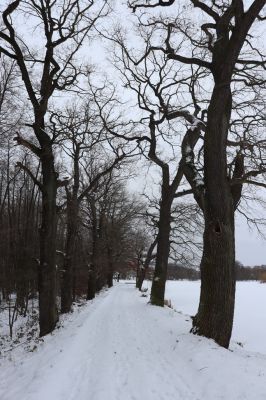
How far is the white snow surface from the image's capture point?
621cm

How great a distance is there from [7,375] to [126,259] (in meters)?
49.3

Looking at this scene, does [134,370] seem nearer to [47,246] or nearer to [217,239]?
[217,239]

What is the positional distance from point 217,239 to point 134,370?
335 cm

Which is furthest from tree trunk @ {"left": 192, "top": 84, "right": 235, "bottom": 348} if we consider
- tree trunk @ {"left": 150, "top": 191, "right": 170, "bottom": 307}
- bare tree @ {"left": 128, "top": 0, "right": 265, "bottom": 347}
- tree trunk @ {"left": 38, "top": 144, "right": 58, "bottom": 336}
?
tree trunk @ {"left": 150, "top": 191, "right": 170, "bottom": 307}

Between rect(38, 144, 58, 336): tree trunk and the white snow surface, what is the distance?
2.30 metres

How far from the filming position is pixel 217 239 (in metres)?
9.43

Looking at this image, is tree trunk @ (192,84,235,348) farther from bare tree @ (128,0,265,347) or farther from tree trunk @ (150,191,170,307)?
tree trunk @ (150,191,170,307)

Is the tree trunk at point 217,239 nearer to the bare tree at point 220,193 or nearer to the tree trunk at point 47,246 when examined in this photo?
the bare tree at point 220,193

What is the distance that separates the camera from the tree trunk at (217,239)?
9227mm

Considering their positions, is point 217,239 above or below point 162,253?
below

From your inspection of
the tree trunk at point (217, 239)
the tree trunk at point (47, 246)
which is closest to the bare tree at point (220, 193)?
the tree trunk at point (217, 239)

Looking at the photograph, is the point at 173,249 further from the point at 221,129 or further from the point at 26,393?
the point at 26,393

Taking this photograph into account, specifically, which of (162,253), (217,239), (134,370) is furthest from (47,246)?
(162,253)

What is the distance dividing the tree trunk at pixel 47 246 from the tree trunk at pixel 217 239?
5678 millimetres
